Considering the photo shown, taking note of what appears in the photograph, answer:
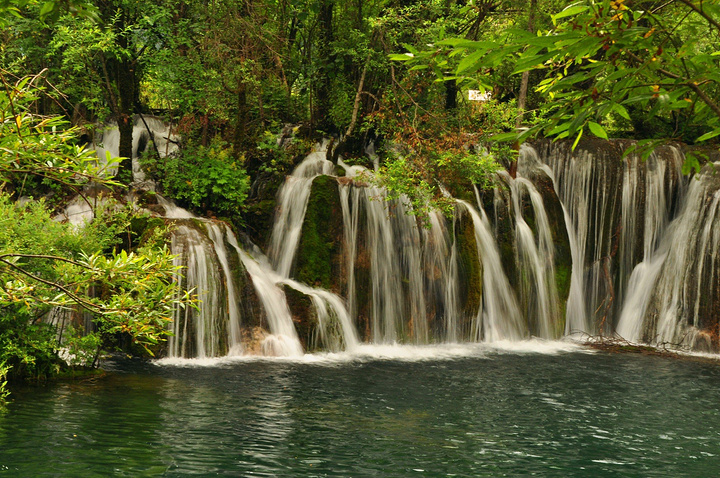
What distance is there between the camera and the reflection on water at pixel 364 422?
8188 mm

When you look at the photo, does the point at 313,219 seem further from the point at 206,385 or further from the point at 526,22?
the point at 526,22

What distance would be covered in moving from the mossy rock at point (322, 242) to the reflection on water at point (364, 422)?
9.44ft

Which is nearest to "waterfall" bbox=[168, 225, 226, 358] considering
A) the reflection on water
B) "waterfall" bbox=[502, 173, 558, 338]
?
the reflection on water

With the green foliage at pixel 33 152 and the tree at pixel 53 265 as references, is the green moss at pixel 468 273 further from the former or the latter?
the green foliage at pixel 33 152

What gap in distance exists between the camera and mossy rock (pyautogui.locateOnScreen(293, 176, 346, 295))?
674 inches

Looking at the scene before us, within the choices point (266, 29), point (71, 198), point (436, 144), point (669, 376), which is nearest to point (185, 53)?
point (266, 29)

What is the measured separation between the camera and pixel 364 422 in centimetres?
1007

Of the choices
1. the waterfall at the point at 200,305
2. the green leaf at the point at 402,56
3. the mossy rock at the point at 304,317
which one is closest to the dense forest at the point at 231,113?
the waterfall at the point at 200,305

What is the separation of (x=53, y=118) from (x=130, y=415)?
234 inches

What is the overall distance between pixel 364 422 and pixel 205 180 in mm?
9576

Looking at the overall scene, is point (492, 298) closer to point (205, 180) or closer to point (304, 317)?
point (304, 317)

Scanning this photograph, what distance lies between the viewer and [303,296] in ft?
52.9

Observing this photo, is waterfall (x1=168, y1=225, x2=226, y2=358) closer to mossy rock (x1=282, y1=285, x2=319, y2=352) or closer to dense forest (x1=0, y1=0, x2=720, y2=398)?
dense forest (x1=0, y1=0, x2=720, y2=398)

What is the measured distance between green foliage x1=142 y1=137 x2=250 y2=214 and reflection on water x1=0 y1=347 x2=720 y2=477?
514cm
